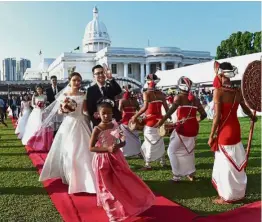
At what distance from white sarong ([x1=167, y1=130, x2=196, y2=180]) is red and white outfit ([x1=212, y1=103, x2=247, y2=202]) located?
125 cm

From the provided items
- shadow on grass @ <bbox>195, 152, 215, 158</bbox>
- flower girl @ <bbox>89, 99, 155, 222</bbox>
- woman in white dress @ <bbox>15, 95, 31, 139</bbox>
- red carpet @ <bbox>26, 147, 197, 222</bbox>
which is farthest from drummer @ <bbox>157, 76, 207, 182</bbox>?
woman in white dress @ <bbox>15, 95, 31, 139</bbox>

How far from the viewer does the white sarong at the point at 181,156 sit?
21.2 feet

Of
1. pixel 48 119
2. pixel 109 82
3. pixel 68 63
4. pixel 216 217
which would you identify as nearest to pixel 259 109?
pixel 216 217

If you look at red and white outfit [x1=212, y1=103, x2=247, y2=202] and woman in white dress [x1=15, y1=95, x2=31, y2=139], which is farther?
woman in white dress [x1=15, y1=95, x2=31, y2=139]

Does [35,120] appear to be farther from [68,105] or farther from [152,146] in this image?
[68,105]

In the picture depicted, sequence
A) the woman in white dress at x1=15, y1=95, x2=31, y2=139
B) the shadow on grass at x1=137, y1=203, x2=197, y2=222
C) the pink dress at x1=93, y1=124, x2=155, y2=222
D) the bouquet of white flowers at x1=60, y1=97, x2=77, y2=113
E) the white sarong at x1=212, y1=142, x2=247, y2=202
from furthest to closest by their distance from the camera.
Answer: the woman in white dress at x1=15, y1=95, x2=31, y2=139 → the bouquet of white flowers at x1=60, y1=97, x2=77, y2=113 → the white sarong at x1=212, y1=142, x2=247, y2=202 → the shadow on grass at x1=137, y1=203, x2=197, y2=222 → the pink dress at x1=93, y1=124, x2=155, y2=222

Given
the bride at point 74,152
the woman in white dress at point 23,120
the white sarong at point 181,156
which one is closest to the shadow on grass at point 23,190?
the bride at point 74,152

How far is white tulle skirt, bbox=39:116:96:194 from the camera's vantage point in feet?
18.5

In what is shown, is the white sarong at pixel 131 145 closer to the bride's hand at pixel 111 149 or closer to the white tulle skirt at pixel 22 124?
the bride's hand at pixel 111 149

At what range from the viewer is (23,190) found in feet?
20.1

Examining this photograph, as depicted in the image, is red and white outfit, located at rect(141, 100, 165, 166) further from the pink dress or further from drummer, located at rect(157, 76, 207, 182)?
the pink dress

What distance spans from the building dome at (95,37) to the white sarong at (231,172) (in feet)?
287

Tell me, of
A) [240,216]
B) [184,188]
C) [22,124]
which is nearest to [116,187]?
[240,216]

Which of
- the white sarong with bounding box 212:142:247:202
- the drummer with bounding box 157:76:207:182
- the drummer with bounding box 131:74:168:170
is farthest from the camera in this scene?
the drummer with bounding box 131:74:168:170
